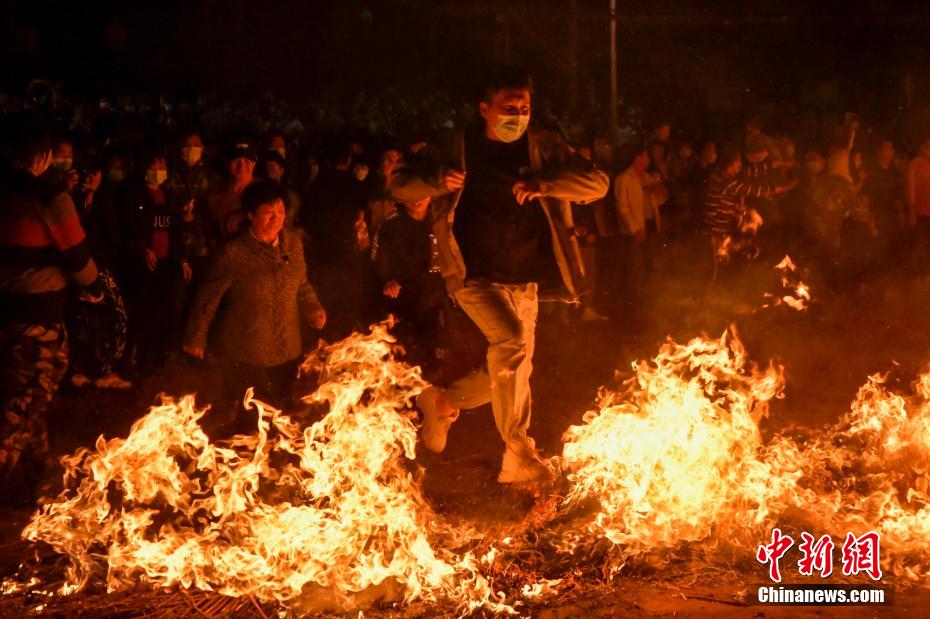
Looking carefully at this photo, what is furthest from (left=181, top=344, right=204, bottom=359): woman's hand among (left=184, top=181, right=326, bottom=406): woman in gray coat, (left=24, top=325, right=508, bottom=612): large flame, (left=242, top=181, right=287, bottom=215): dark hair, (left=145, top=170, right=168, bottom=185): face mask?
(left=145, top=170, right=168, bottom=185): face mask

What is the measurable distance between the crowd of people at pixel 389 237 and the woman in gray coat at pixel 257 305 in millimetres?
14

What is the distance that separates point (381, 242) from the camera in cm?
818

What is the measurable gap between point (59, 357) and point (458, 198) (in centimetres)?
282

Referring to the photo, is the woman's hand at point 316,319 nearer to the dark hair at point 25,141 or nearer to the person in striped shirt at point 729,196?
the dark hair at point 25,141

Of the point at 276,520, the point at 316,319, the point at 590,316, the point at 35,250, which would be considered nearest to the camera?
the point at 276,520

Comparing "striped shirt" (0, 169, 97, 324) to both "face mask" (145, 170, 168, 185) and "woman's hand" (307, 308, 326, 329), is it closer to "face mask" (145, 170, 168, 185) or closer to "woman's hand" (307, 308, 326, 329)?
"woman's hand" (307, 308, 326, 329)

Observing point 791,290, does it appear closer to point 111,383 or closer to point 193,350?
point 111,383

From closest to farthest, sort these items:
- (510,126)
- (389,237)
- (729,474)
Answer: (729,474), (510,126), (389,237)

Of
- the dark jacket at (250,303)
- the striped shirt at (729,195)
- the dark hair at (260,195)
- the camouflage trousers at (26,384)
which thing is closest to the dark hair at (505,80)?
the dark hair at (260,195)

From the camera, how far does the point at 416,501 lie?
5992 mm

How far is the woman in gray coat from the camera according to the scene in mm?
6184

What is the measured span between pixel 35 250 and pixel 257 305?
4.82 ft

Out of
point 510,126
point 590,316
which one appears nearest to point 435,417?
point 510,126

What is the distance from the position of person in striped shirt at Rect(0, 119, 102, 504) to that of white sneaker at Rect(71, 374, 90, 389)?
264cm
